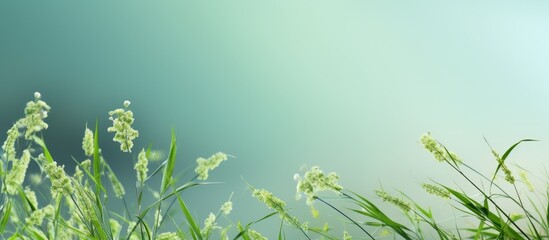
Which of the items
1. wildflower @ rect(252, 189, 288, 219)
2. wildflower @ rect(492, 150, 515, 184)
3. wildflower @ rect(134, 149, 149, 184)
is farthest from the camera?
wildflower @ rect(134, 149, 149, 184)

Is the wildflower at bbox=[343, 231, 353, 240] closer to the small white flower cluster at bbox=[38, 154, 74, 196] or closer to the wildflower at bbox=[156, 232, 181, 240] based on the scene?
the wildflower at bbox=[156, 232, 181, 240]

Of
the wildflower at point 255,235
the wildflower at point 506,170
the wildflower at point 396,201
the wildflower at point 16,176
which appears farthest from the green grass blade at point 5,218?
the wildflower at point 506,170

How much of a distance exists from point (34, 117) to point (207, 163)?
0.50m

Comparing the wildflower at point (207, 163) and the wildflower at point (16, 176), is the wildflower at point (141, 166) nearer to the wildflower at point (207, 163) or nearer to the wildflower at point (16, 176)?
the wildflower at point (207, 163)

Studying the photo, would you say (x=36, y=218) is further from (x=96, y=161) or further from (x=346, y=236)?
(x=346, y=236)

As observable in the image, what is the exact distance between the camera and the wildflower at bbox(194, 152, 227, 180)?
5.33 ft

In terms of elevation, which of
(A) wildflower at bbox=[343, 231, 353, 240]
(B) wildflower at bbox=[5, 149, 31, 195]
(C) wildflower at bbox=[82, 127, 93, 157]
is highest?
(C) wildflower at bbox=[82, 127, 93, 157]

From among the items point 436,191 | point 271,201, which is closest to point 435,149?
point 436,191

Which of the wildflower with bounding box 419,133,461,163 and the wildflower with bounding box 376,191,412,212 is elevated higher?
the wildflower with bounding box 419,133,461,163

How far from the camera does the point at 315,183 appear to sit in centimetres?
134

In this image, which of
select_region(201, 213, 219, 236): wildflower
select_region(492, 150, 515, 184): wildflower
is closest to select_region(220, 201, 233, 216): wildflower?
select_region(201, 213, 219, 236): wildflower

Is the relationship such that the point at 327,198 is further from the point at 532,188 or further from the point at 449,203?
the point at 532,188

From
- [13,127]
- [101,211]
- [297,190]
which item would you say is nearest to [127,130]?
[101,211]

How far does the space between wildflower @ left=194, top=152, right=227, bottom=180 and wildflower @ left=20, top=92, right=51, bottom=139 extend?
44 centimetres
